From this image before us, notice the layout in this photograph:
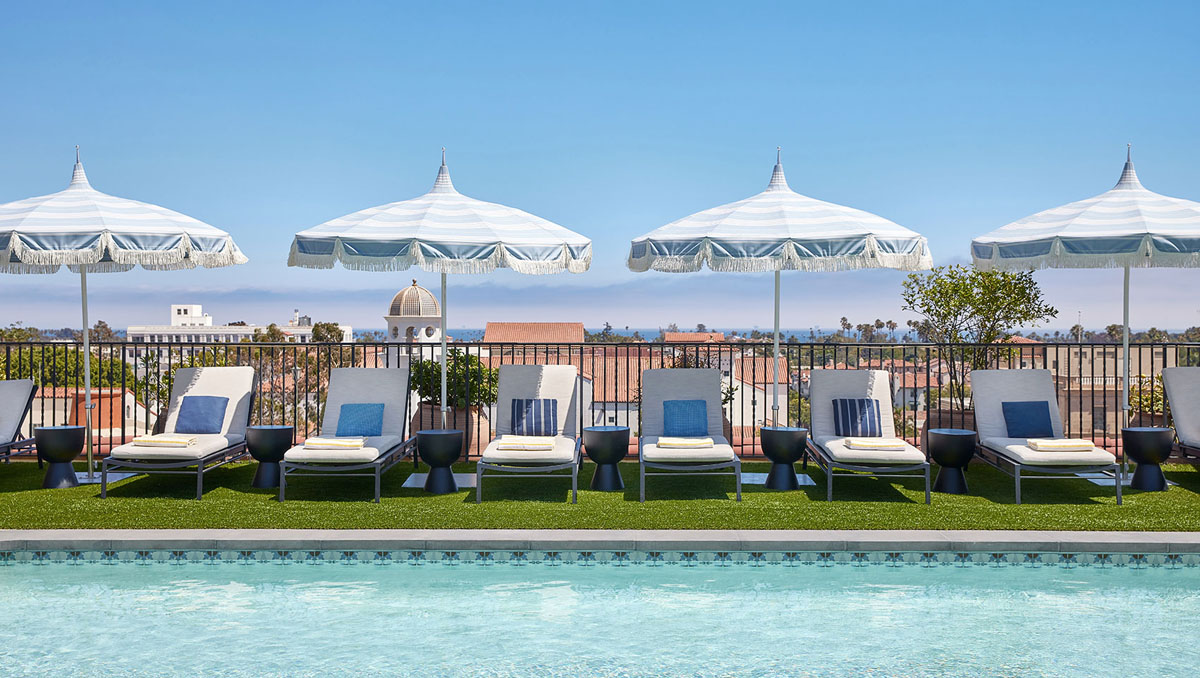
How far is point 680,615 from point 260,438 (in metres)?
4.17

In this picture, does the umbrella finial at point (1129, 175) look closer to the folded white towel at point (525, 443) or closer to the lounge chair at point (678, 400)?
the lounge chair at point (678, 400)

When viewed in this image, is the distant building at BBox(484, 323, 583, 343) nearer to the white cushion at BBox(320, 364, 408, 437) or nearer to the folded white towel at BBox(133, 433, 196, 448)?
the white cushion at BBox(320, 364, 408, 437)

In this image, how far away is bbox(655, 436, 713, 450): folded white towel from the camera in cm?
713

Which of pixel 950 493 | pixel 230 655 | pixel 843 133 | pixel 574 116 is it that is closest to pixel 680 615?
pixel 230 655

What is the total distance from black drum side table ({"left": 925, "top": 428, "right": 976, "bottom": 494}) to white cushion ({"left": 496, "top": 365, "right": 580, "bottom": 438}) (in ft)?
10.4

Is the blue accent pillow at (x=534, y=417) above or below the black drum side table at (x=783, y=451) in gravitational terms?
above

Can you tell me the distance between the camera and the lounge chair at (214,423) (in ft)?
23.4

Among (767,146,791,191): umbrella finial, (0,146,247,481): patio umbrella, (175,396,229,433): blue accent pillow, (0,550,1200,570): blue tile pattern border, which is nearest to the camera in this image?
(0,550,1200,570): blue tile pattern border

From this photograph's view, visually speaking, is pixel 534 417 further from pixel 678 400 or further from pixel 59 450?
pixel 59 450

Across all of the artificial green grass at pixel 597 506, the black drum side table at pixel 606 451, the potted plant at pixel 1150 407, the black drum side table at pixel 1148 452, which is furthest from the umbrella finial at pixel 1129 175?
the black drum side table at pixel 606 451

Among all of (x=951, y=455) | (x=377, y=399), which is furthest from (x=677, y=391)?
(x=377, y=399)

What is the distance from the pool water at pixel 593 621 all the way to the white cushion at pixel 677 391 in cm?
240

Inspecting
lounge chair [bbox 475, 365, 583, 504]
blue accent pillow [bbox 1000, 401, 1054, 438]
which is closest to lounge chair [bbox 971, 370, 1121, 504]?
blue accent pillow [bbox 1000, 401, 1054, 438]

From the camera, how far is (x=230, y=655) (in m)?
4.39
